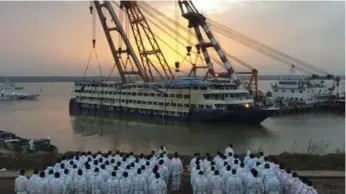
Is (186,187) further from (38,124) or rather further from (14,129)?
(38,124)

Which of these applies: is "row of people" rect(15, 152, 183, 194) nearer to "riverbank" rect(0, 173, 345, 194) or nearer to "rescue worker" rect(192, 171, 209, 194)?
"rescue worker" rect(192, 171, 209, 194)

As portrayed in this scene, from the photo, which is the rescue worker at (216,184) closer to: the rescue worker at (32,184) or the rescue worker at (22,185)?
the rescue worker at (32,184)

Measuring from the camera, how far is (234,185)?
1088 centimetres

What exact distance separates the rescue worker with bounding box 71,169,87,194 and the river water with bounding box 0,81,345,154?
1962cm

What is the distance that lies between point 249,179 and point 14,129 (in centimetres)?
3640

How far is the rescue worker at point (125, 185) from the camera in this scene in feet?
35.2

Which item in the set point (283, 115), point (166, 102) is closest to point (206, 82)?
point (166, 102)

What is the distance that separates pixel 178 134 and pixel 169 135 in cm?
91

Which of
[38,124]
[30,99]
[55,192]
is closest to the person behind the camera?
[55,192]

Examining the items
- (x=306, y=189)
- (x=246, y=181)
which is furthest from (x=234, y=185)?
(x=306, y=189)

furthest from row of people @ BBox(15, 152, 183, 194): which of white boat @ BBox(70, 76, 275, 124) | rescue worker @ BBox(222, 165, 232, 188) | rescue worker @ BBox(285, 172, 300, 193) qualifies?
white boat @ BBox(70, 76, 275, 124)

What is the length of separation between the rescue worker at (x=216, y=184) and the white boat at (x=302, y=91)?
56.4 m

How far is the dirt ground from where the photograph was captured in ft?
43.5

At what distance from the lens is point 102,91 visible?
197 ft
